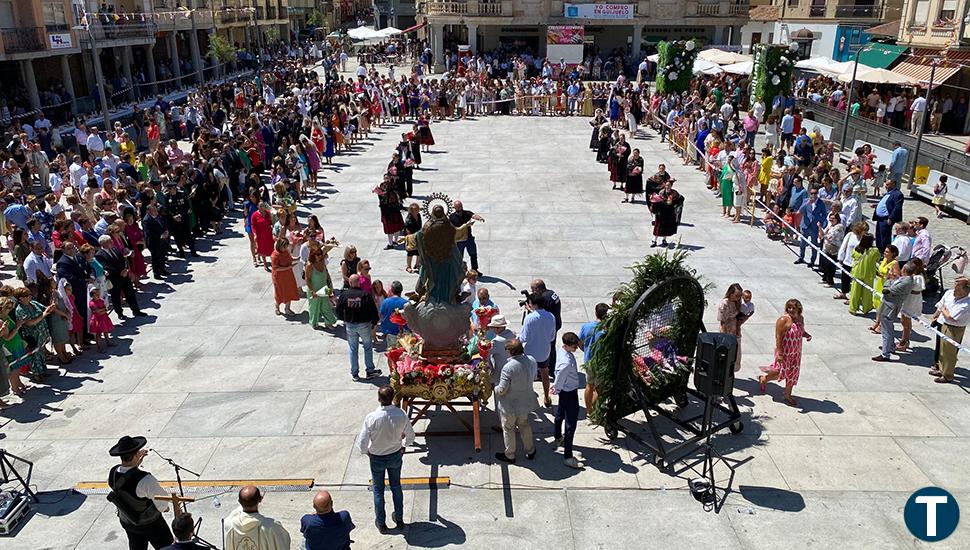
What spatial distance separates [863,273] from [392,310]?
24.5 feet

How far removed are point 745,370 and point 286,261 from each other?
7.13 meters

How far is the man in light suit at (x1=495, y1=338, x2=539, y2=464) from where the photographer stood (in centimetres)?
746

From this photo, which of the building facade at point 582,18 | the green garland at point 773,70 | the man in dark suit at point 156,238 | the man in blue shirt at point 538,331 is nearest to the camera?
the man in blue shirt at point 538,331

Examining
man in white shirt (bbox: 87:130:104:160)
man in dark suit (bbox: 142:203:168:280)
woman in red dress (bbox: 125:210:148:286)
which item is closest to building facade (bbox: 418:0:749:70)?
man in white shirt (bbox: 87:130:104:160)

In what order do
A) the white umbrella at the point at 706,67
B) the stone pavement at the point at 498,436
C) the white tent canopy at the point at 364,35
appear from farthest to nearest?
the white tent canopy at the point at 364,35, the white umbrella at the point at 706,67, the stone pavement at the point at 498,436

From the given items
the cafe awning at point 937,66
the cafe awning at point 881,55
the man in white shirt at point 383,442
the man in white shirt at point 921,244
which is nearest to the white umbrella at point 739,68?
the cafe awning at point 937,66

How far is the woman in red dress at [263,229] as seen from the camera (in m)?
13.6

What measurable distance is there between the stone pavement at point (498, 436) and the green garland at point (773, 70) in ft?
45.4

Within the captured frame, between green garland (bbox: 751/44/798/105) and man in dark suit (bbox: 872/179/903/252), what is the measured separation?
510 inches

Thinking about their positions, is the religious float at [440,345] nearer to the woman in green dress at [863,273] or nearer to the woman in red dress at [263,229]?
the woman in red dress at [263,229]

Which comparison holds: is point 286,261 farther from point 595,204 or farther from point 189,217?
point 595,204

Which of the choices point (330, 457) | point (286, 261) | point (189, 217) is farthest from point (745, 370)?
point (189, 217)

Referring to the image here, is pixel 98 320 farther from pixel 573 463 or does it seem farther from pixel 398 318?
pixel 573 463

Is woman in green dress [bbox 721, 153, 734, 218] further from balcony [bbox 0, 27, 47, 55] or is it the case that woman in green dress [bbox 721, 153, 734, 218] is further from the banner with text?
the banner with text
